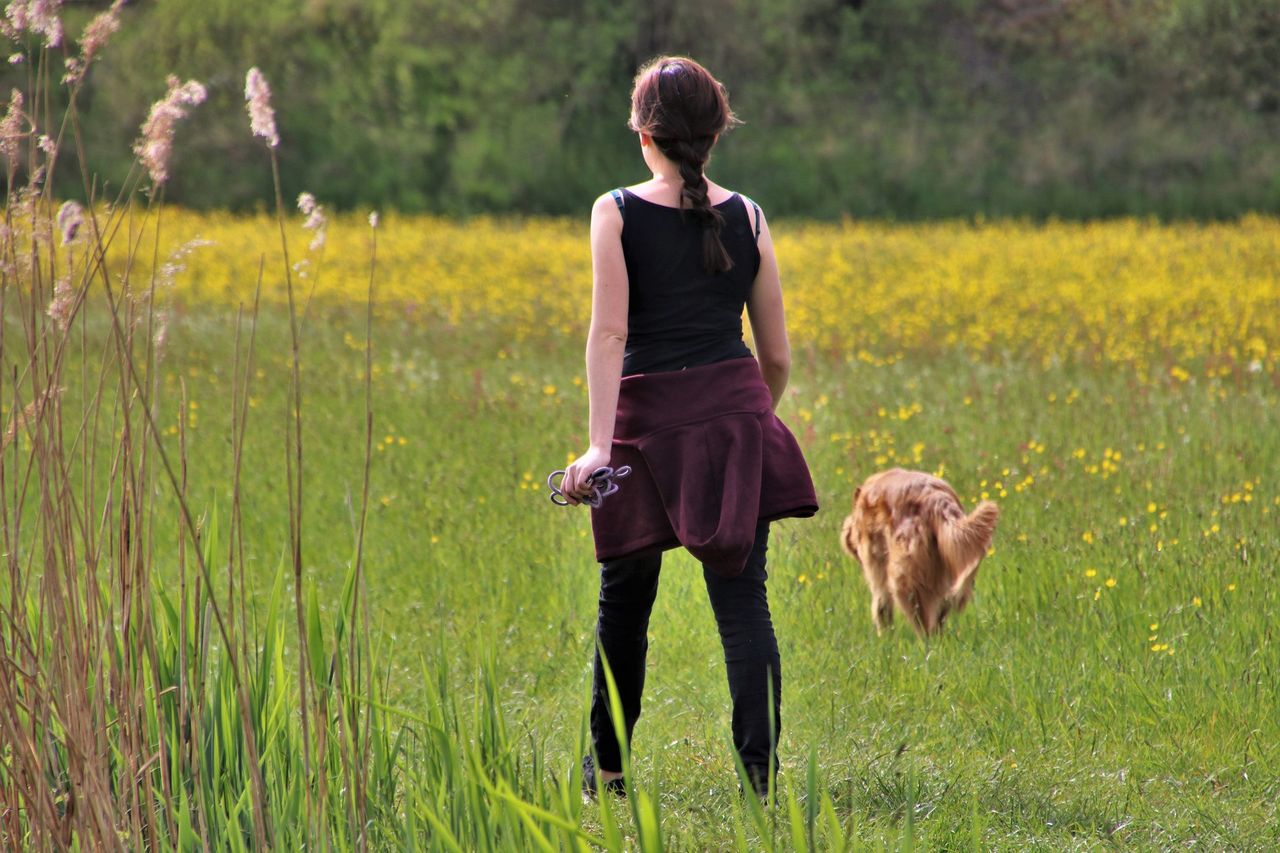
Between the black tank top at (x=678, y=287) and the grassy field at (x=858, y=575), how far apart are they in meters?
0.74

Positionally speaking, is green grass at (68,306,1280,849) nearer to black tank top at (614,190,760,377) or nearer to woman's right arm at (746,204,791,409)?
black tank top at (614,190,760,377)

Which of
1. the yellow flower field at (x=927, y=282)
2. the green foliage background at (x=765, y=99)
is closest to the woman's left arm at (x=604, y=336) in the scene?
the yellow flower field at (x=927, y=282)

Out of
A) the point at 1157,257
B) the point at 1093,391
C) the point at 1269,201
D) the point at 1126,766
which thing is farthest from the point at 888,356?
the point at 1269,201

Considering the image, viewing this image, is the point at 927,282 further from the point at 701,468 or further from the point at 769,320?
the point at 701,468

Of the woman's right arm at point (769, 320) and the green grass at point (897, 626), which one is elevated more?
the woman's right arm at point (769, 320)

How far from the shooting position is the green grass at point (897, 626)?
3.25 metres

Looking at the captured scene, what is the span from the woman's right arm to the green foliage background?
20.3m

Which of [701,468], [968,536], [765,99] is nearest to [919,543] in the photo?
[968,536]

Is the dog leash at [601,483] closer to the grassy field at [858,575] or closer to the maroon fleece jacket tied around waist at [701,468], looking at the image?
the maroon fleece jacket tied around waist at [701,468]

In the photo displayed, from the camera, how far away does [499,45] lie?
27.7 meters

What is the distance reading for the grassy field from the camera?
3.17m

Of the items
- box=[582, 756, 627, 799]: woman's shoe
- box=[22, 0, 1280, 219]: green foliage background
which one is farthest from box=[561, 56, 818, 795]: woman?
box=[22, 0, 1280, 219]: green foliage background

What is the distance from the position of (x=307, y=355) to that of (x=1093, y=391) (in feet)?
18.8

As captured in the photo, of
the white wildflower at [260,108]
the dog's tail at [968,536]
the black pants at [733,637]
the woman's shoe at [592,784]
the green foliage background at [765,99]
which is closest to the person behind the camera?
the white wildflower at [260,108]
